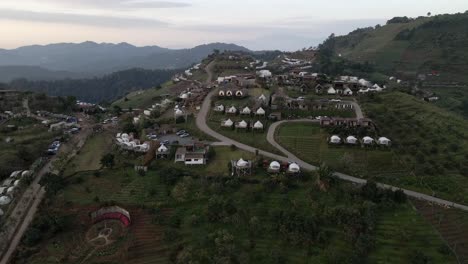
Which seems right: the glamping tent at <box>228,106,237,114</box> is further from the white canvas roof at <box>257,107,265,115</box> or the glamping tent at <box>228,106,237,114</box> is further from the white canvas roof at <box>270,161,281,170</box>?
the white canvas roof at <box>270,161,281,170</box>

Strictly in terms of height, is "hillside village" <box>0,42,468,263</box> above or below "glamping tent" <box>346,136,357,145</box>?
below

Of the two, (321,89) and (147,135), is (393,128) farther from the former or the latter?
(147,135)

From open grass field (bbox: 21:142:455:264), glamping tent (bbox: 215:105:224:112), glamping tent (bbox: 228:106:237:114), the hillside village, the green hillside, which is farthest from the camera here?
the green hillside

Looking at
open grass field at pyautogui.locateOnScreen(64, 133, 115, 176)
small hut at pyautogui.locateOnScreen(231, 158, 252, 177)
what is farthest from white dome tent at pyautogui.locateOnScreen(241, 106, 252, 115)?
open grass field at pyautogui.locateOnScreen(64, 133, 115, 176)

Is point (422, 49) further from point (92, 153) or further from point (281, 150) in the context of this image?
point (92, 153)

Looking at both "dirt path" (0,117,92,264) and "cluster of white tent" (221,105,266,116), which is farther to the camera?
"cluster of white tent" (221,105,266,116)

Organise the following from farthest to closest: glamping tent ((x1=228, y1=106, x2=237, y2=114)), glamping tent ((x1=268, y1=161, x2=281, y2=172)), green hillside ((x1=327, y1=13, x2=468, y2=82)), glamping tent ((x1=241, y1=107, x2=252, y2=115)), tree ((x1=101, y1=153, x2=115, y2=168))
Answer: green hillside ((x1=327, y1=13, x2=468, y2=82)) < glamping tent ((x1=228, y1=106, x2=237, y2=114)) < glamping tent ((x1=241, y1=107, x2=252, y2=115)) < tree ((x1=101, y1=153, x2=115, y2=168)) < glamping tent ((x1=268, y1=161, x2=281, y2=172))

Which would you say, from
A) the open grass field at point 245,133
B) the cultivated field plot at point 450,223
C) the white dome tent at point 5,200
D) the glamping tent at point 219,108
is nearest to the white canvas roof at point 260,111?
the open grass field at point 245,133

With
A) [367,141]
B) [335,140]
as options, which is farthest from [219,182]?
[367,141]
